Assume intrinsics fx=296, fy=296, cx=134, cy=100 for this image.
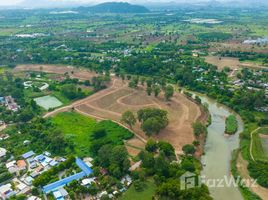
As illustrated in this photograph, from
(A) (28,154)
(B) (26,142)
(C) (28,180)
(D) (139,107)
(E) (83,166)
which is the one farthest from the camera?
(D) (139,107)

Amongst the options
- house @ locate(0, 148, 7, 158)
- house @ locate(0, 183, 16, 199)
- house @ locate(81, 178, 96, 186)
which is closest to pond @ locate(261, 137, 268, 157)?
house @ locate(81, 178, 96, 186)

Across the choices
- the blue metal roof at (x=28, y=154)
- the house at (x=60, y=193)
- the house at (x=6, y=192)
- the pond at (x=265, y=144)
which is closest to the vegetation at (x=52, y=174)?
the house at (x=60, y=193)

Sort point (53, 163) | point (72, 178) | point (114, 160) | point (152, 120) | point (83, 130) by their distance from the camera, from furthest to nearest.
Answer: point (83, 130)
point (152, 120)
point (53, 163)
point (114, 160)
point (72, 178)

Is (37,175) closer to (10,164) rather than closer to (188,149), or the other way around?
(10,164)

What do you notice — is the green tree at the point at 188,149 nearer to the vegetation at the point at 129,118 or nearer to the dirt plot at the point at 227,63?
the vegetation at the point at 129,118

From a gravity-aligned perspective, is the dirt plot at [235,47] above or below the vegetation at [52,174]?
above

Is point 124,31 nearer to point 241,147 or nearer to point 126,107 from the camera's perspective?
point 126,107

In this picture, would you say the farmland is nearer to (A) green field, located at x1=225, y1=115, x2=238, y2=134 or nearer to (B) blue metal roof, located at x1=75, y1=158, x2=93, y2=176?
(A) green field, located at x1=225, y1=115, x2=238, y2=134

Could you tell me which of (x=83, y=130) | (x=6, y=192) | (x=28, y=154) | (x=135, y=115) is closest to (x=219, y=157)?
(x=135, y=115)
